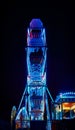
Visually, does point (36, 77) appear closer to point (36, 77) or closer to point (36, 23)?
point (36, 77)

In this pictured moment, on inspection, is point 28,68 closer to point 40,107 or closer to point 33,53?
point 33,53

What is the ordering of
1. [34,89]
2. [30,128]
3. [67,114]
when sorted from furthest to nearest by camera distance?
[34,89] → [67,114] → [30,128]

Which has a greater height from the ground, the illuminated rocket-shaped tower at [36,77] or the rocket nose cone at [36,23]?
the rocket nose cone at [36,23]

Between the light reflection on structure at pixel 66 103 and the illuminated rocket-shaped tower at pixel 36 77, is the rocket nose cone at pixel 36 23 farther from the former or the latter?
the light reflection on structure at pixel 66 103

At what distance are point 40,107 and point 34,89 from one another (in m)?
2.80

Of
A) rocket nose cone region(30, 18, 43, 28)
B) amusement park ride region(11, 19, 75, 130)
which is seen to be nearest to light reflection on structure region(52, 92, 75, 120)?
amusement park ride region(11, 19, 75, 130)

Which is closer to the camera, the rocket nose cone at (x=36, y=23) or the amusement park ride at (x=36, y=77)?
the amusement park ride at (x=36, y=77)

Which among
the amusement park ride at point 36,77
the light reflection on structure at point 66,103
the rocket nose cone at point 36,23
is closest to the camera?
the light reflection on structure at point 66,103

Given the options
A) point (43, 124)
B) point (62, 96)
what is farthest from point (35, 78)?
point (43, 124)

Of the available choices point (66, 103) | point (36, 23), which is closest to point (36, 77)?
point (66, 103)

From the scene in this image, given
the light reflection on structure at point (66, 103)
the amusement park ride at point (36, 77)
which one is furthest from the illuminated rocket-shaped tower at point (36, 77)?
the light reflection on structure at point (66, 103)

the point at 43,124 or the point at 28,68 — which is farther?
the point at 28,68

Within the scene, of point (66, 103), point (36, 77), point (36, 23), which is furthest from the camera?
point (36, 23)

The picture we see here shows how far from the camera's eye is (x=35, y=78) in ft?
158
